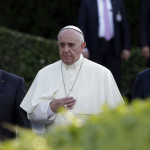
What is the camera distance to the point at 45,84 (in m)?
7.11

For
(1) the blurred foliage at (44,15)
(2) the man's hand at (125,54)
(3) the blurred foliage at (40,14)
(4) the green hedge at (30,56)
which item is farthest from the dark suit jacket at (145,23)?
(3) the blurred foliage at (40,14)

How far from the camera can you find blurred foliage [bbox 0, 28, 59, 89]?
11445 millimetres

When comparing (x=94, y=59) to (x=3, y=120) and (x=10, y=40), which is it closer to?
(x=10, y=40)

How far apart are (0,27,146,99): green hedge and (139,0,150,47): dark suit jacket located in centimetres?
159

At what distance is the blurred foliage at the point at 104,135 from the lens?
2.60 metres

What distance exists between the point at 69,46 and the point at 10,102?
3.05 feet

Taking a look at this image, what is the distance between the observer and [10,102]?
20.6 feet

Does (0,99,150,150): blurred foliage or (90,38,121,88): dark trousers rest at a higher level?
(90,38,121,88): dark trousers

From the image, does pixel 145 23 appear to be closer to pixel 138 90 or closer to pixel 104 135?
pixel 138 90

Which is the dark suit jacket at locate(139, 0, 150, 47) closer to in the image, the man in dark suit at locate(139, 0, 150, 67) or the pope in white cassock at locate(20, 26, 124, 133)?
the man in dark suit at locate(139, 0, 150, 67)

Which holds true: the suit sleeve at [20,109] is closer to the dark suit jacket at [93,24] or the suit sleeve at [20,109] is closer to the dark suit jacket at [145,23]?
the dark suit jacket at [93,24]

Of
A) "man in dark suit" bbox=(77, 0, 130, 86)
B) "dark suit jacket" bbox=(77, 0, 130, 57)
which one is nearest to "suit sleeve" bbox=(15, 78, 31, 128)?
"man in dark suit" bbox=(77, 0, 130, 86)

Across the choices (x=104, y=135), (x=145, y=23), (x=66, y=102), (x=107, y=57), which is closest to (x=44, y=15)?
(x=145, y=23)

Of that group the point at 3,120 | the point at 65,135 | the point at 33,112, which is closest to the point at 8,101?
the point at 3,120
